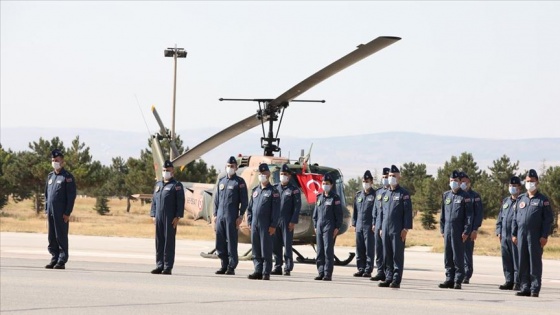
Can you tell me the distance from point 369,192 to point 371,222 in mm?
552

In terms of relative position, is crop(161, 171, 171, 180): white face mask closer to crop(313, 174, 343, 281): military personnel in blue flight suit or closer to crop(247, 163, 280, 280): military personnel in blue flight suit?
crop(247, 163, 280, 280): military personnel in blue flight suit

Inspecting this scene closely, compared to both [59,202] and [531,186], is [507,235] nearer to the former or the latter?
[531,186]

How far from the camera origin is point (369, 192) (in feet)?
64.4

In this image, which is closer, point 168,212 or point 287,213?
point 168,212

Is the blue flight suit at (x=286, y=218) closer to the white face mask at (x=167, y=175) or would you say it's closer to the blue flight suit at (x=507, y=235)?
the white face mask at (x=167, y=175)

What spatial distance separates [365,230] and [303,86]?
3.06m

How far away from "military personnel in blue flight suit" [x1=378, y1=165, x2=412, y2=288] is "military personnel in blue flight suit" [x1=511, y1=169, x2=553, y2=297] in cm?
182

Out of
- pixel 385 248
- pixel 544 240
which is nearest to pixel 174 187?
pixel 385 248

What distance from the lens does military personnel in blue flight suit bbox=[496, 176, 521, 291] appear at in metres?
16.6

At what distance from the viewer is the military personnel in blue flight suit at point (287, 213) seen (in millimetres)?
18547

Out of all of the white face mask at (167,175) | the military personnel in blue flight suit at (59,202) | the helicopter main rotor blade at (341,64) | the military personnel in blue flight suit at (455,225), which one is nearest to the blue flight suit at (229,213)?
the white face mask at (167,175)

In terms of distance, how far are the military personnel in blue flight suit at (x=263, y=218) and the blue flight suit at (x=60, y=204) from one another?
297 centimetres

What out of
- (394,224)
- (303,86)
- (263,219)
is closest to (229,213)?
(263,219)

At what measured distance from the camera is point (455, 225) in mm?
17172
